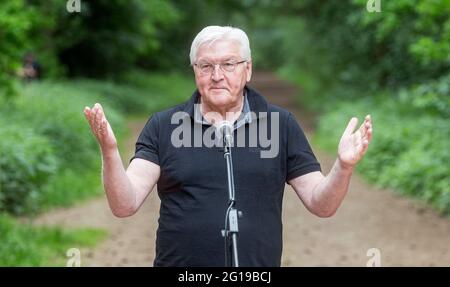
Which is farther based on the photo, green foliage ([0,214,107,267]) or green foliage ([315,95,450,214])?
green foliage ([315,95,450,214])

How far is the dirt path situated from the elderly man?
5.75m

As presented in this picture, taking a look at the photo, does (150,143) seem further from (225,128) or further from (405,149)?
(405,149)

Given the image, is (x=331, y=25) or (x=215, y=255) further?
(x=331, y=25)

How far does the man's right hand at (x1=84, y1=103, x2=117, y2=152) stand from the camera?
297 centimetres

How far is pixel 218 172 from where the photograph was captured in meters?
3.15

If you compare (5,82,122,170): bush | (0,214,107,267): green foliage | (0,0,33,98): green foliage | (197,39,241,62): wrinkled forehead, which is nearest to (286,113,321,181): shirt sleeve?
(197,39,241,62): wrinkled forehead

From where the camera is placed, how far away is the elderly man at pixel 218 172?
10.3 ft

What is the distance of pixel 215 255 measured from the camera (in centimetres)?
315

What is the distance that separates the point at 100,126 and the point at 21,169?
755cm

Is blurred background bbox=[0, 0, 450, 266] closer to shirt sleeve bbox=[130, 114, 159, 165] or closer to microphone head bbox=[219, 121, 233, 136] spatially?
shirt sleeve bbox=[130, 114, 159, 165]

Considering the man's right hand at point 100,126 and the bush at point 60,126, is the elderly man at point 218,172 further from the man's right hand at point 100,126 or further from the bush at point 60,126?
the bush at point 60,126

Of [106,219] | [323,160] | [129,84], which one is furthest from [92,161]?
[129,84]
